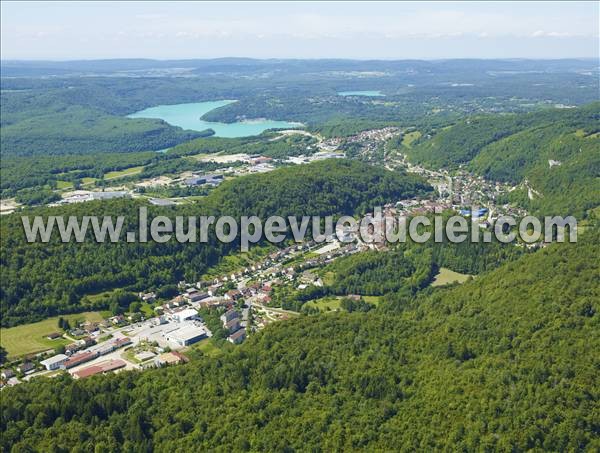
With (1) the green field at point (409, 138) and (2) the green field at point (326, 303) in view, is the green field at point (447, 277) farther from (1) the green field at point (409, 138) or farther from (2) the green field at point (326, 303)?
(1) the green field at point (409, 138)

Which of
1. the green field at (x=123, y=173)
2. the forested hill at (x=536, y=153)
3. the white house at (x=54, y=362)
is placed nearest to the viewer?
the white house at (x=54, y=362)

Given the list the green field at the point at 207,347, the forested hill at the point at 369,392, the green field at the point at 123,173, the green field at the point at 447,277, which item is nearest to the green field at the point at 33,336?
the green field at the point at 207,347

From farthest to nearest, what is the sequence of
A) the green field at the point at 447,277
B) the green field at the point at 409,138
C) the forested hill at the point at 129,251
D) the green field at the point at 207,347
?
1. the green field at the point at 409,138
2. the green field at the point at 447,277
3. the forested hill at the point at 129,251
4. the green field at the point at 207,347

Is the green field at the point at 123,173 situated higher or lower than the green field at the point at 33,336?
higher

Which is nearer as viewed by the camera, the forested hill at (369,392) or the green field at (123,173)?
the forested hill at (369,392)

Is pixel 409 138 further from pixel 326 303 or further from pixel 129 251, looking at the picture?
pixel 326 303

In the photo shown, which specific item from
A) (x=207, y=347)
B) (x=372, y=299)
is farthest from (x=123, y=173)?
(x=207, y=347)

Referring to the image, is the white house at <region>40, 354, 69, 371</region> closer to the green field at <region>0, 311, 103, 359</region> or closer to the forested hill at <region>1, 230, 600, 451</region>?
the green field at <region>0, 311, 103, 359</region>
